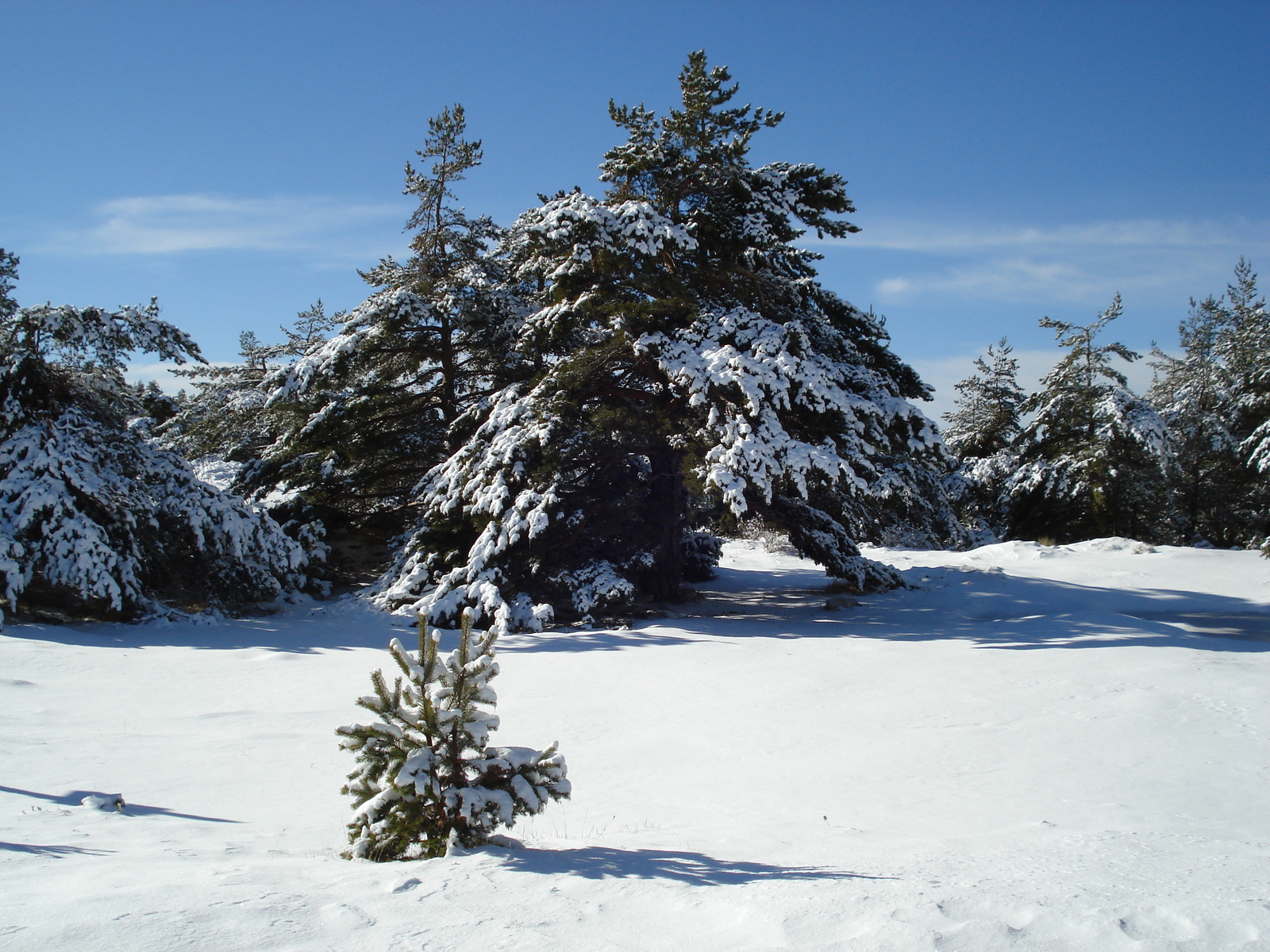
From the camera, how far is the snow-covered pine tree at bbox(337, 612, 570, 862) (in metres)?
3.46

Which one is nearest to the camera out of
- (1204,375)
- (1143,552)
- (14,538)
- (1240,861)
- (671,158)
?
(1240,861)

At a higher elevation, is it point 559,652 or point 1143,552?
point 1143,552

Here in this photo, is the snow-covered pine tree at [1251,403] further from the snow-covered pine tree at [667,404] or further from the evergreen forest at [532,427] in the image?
the snow-covered pine tree at [667,404]

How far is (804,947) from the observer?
2.40 metres

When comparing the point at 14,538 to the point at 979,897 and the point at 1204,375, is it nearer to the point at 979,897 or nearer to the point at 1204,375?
the point at 979,897

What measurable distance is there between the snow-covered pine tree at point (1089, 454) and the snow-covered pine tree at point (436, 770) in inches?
782

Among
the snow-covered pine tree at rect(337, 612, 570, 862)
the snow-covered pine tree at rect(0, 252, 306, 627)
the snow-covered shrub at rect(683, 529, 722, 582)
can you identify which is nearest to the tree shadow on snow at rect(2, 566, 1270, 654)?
the snow-covered pine tree at rect(0, 252, 306, 627)

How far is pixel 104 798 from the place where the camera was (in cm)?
410

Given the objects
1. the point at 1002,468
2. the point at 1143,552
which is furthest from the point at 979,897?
the point at 1002,468

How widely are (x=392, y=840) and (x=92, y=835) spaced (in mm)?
1383

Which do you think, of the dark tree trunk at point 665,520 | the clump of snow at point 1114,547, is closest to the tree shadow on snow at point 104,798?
the dark tree trunk at point 665,520

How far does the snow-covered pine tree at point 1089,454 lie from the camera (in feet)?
64.2

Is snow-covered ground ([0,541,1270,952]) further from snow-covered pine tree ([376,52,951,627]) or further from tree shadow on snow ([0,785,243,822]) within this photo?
snow-covered pine tree ([376,52,951,627])

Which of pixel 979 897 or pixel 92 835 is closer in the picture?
pixel 979 897
